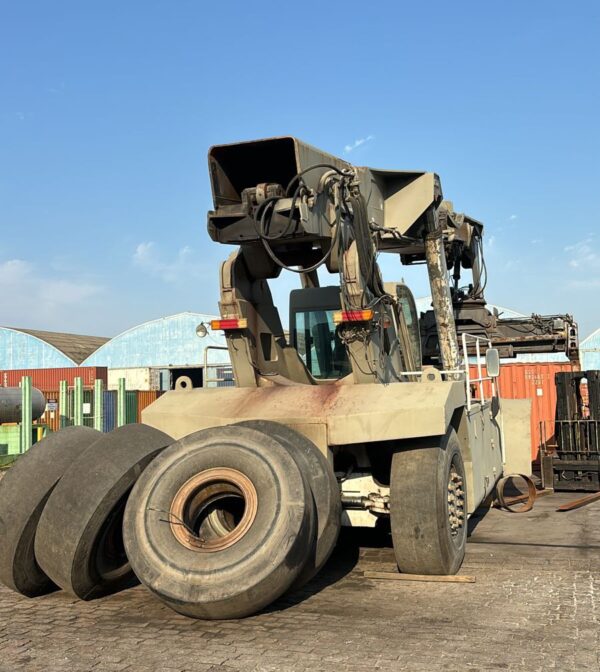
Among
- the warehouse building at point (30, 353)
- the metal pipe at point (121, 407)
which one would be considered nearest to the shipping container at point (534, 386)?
the metal pipe at point (121, 407)

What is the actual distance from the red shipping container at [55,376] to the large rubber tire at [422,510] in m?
31.7

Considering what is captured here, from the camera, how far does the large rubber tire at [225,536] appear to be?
5.18 metres

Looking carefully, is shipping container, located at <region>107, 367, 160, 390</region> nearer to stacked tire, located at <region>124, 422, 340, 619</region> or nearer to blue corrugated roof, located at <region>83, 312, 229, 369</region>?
blue corrugated roof, located at <region>83, 312, 229, 369</region>

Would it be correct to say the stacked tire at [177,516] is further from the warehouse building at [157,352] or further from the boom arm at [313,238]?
the warehouse building at [157,352]

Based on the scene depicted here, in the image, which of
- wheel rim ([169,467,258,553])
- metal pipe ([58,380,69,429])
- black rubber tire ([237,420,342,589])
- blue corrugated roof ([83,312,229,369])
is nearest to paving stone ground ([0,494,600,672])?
black rubber tire ([237,420,342,589])

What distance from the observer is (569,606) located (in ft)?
18.7

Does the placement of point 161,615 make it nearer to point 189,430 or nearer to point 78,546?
point 78,546

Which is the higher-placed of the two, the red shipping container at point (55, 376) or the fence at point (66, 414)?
the red shipping container at point (55, 376)

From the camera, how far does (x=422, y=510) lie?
6.33m

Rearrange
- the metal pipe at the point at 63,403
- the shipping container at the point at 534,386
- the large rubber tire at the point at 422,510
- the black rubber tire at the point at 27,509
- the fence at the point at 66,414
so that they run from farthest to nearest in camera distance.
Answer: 1. the metal pipe at the point at 63,403
2. the fence at the point at 66,414
3. the shipping container at the point at 534,386
4. the large rubber tire at the point at 422,510
5. the black rubber tire at the point at 27,509

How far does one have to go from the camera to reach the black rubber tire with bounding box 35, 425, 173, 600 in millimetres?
5758

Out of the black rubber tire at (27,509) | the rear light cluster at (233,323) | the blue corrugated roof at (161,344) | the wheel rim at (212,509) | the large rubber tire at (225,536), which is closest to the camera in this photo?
the large rubber tire at (225,536)

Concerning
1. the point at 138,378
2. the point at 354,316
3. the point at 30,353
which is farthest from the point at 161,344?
the point at 354,316

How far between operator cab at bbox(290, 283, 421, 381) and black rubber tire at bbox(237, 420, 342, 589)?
78.2 inches
